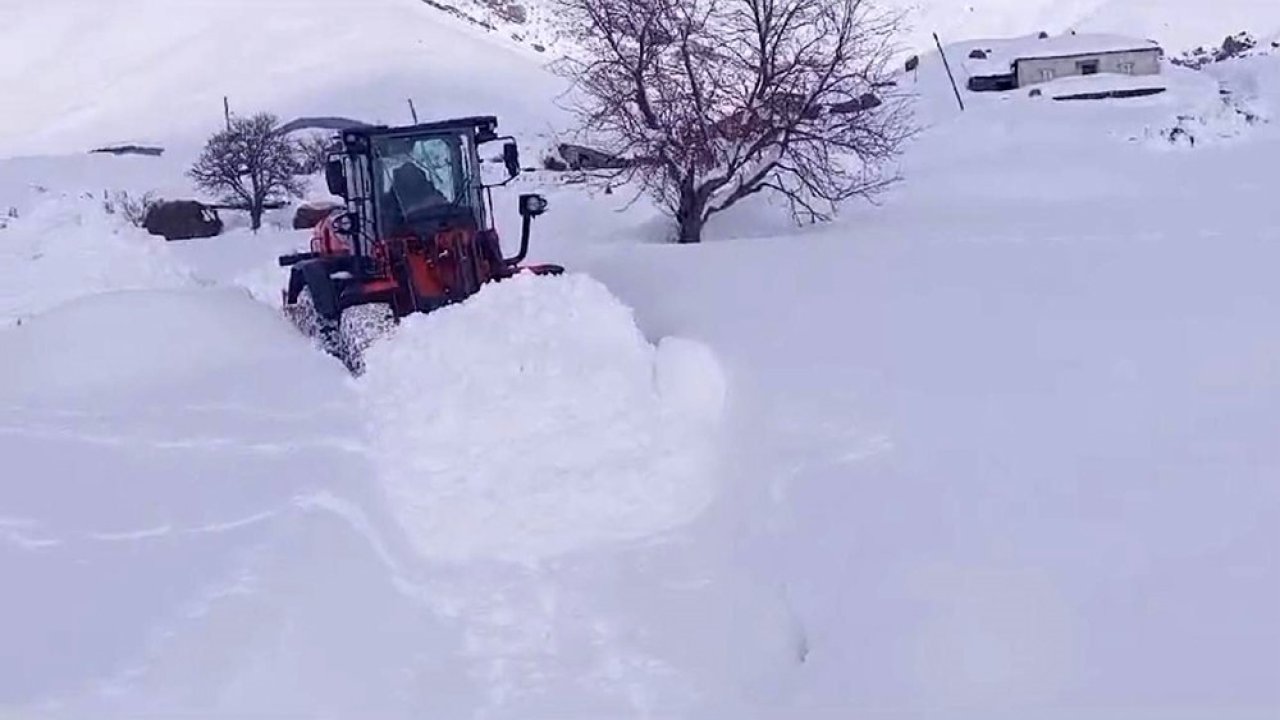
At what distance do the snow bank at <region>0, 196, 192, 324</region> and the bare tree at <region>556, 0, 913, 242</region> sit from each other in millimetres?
5785

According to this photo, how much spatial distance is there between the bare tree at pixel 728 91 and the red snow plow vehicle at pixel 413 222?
4358mm

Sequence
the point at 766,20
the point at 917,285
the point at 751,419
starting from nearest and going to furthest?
the point at 751,419 < the point at 917,285 < the point at 766,20

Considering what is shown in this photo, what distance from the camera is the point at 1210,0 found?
6106cm

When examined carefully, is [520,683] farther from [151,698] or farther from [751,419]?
[751,419]

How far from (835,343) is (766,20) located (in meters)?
7.64

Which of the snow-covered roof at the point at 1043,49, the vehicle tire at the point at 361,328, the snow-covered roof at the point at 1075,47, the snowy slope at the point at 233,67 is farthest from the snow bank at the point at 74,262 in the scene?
the snow-covered roof at the point at 1075,47

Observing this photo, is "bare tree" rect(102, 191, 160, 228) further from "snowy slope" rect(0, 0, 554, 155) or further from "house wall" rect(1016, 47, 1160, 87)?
"house wall" rect(1016, 47, 1160, 87)

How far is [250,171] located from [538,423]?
2529cm

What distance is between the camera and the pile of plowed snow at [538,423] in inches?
321

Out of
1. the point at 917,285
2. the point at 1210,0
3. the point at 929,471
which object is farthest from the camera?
the point at 1210,0

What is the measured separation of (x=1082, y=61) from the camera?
40.5 meters

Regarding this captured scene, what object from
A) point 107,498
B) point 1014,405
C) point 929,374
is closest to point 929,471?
point 1014,405

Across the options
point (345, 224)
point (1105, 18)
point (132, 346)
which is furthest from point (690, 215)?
point (1105, 18)

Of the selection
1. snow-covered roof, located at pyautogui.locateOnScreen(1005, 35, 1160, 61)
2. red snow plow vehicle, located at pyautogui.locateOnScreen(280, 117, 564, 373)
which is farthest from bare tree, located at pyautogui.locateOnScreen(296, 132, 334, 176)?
red snow plow vehicle, located at pyautogui.locateOnScreen(280, 117, 564, 373)
